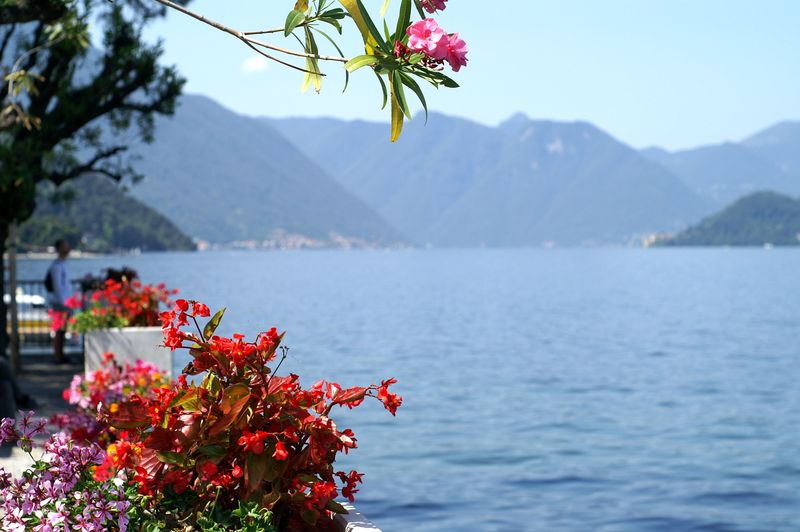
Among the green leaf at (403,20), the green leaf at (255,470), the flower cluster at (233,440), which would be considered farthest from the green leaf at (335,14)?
the green leaf at (255,470)

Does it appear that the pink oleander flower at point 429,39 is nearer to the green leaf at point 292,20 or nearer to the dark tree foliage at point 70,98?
the green leaf at point 292,20

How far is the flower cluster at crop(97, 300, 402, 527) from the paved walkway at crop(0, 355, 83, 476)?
14.0 feet

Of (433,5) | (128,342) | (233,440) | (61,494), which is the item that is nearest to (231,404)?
(233,440)

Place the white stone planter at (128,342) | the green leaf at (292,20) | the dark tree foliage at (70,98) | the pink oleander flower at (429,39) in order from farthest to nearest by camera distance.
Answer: the dark tree foliage at (70,98), the white stone planter at (128,342), the green leaf at (292,20), the pink oleander flower at (429,39)

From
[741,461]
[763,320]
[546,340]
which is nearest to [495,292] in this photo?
[763,320]

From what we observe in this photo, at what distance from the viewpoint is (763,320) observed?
6019 cm

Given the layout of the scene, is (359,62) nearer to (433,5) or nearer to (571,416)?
(433,5)

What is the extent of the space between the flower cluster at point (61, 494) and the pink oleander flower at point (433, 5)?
6.37ft

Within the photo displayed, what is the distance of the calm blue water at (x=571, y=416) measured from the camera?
14.4 metres

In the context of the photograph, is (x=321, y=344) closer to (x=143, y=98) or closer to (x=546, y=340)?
(x=546, y=340)

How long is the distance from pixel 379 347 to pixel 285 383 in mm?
40783

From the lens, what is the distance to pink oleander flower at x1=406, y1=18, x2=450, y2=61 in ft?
10.6

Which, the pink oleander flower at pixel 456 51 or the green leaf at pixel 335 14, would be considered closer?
the pink oleander flower at pixel 456 51

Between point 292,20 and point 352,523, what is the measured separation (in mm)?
1770
